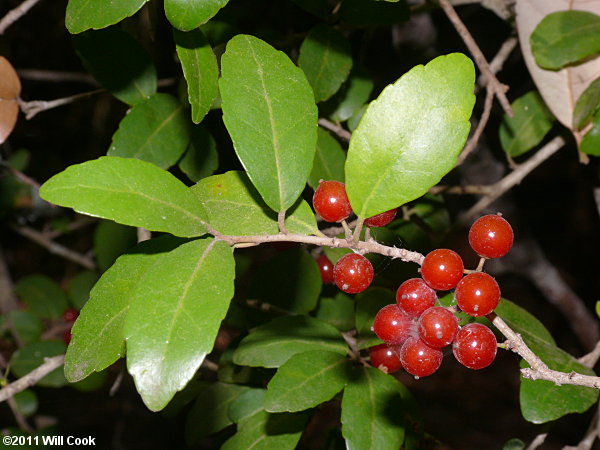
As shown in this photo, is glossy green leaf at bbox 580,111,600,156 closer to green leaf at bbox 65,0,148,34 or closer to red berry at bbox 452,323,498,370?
red berry at bbox 452,323,498,370

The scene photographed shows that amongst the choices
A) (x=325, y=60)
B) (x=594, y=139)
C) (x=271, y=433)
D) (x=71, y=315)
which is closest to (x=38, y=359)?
(x=71, y=315)

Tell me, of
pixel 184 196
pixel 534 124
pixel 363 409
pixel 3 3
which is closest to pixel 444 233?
pixel 534 124

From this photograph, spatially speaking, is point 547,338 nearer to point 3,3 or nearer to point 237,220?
point 237,220

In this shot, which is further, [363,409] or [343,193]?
[363,409]

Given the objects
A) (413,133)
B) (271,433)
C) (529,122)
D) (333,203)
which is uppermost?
(413,133)

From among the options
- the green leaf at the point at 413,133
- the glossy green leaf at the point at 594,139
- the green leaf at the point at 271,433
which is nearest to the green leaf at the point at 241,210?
the green leaf at the point at 413,133

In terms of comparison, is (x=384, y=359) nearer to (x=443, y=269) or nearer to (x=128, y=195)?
(x=443, y=269)
